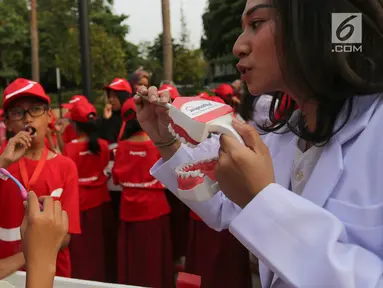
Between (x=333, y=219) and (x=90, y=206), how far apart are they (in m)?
3.00

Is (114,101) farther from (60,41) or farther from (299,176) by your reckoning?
(60,41)

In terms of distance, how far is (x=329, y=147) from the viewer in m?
0.98

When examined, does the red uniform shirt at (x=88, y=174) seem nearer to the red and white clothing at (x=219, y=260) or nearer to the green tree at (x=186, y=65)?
the red and white clothing at (x=219, y=260)

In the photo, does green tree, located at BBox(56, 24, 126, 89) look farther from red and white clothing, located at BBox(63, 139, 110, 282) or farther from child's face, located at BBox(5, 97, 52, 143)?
child's face, located at BBox(5, 97, 52, 143)

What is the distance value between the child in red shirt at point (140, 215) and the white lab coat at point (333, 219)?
245cm

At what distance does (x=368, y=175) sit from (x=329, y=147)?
13cm

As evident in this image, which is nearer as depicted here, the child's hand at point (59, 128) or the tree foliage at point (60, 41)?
the child's hand at point (59, 128)

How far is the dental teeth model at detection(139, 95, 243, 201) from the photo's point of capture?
94 centimetres

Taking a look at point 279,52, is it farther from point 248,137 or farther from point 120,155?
point 120,155

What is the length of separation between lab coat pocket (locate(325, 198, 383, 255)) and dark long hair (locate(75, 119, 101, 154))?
2.95 metres

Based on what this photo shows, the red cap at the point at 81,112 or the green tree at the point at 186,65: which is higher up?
the green tree at the point at 186,65

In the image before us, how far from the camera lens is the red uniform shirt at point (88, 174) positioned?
3.54 m

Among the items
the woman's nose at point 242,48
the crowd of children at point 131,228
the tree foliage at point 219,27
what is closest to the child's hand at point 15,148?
the crowd of children at point 131,228

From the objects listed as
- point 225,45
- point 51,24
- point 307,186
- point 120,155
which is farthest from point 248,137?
point 225,45
